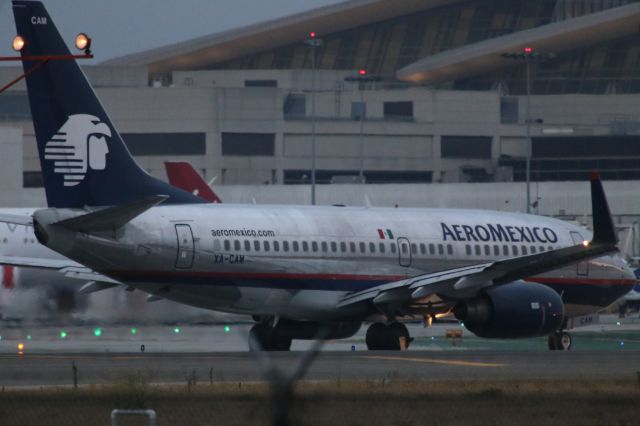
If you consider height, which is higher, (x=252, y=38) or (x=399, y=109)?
(x=252, y=38)

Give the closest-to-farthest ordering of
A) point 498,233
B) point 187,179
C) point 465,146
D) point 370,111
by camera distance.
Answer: point 498,233
point 187,179
point 465,146
point 370,111

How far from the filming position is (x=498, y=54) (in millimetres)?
129625

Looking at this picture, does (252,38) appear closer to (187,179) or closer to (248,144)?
(248,144)

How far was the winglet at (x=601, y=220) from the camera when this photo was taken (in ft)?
109

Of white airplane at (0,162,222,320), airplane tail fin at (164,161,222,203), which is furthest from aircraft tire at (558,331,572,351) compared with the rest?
airplane tail fin at (164,161,222,203)

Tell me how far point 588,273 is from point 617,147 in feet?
260

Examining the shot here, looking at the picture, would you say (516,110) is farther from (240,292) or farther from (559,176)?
(240,292)

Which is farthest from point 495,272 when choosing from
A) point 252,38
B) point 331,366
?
point 252,38

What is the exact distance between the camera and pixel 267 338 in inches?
1449

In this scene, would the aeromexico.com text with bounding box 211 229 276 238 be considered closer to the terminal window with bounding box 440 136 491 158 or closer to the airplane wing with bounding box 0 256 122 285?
the airplane wing with bounding box 0 256 122 285

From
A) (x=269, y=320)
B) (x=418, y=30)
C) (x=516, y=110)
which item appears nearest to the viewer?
(x=269, y=320)

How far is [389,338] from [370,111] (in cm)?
8246

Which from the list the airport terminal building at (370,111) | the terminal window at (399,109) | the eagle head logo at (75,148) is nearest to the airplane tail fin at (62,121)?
the eagle head logo at (75,148)

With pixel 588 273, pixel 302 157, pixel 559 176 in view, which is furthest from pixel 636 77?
pixel 588 273
